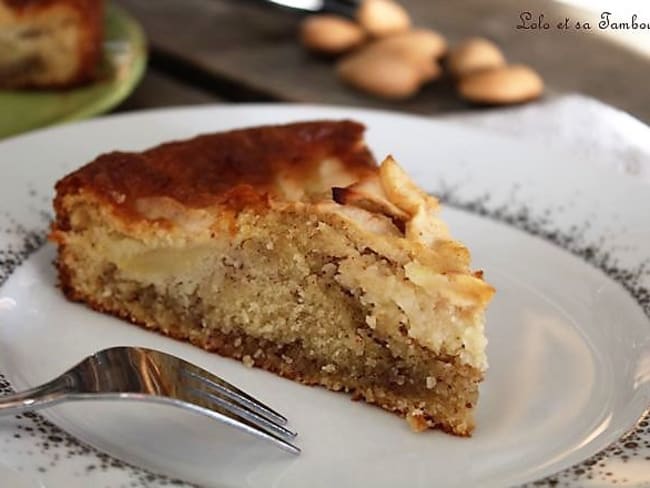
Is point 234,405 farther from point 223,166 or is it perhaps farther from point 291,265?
point 223,166

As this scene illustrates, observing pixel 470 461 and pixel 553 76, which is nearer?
pixel 470 461

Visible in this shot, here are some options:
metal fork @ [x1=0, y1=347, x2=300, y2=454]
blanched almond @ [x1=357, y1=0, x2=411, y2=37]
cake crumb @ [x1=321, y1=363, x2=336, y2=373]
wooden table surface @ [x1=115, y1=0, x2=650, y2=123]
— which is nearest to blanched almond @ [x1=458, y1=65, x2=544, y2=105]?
wooden table surface @ [x1=115, y1=0, x2=650, y2=123]

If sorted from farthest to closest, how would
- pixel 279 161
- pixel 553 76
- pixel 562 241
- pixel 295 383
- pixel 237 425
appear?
pixel 553 76 < pixel 562 241 < pixel 279 161 < pixel 295 383 < pixel 237 425

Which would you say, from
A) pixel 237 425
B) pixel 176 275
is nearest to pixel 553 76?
pixel 176 275

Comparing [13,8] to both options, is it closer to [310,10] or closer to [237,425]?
[310,10]

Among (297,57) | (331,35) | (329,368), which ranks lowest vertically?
(297,57)

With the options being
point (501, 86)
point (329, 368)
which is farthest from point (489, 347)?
point (501, 86)
